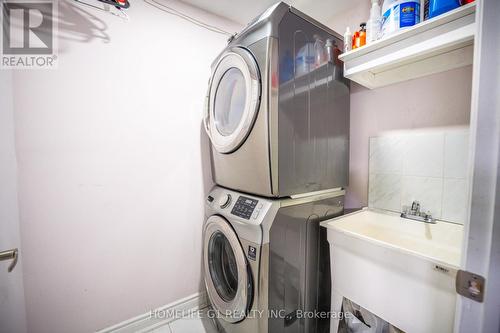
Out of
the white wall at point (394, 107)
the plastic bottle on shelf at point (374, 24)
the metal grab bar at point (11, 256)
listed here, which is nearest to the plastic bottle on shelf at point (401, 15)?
the plastic bottle on shelf at point (374, 24)

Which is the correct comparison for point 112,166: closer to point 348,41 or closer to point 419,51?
point 348,41

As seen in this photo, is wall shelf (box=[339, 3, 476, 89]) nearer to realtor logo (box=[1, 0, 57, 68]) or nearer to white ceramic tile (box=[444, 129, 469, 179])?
white ceramic tile (box=[444, 129, 469, 179])

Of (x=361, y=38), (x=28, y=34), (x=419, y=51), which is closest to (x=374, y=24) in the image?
(x=361, y=38)

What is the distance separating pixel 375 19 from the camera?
1033mm

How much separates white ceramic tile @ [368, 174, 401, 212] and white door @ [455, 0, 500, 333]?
93cm

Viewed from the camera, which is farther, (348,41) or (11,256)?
(348,41)

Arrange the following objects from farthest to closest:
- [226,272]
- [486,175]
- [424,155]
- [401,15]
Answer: [226,272]
[424,155]
[401,15]
[486,175]

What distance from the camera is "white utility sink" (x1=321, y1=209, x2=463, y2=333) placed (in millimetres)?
747

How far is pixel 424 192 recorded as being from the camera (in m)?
1.18

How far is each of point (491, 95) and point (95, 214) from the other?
182 cm

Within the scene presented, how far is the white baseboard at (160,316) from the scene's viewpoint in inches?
54.6

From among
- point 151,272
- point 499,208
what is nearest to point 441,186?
point 499,208

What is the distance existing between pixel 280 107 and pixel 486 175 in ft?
2.39

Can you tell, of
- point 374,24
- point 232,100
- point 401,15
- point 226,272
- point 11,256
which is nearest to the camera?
point 11,256
